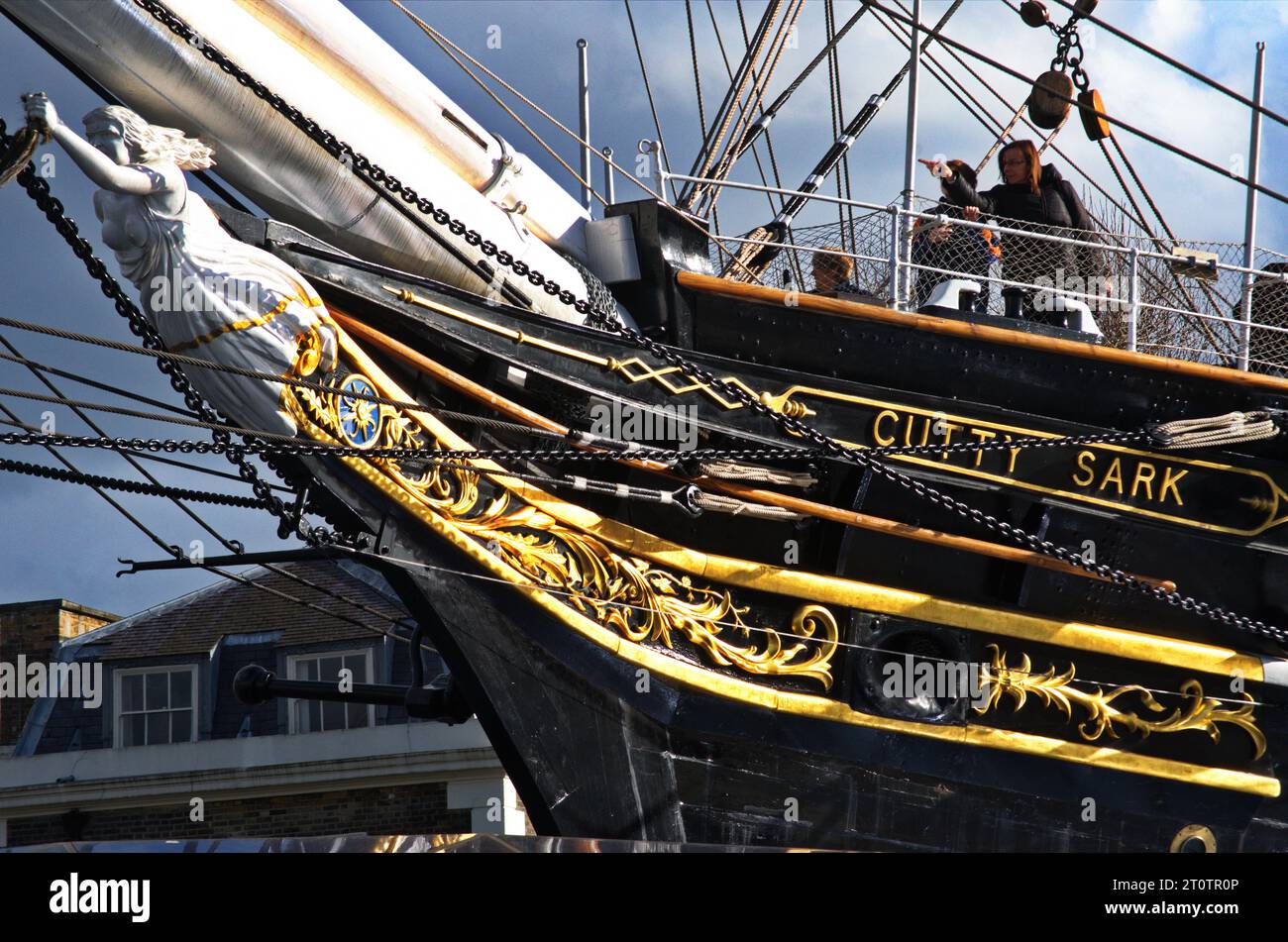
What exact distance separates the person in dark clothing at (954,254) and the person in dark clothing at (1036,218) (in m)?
0.13

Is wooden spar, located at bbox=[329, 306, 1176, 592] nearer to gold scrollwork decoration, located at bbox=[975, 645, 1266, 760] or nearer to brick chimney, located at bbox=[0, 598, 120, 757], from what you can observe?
gold scrollwork decoration, located at bbox=[975, 645, 1266, 760]

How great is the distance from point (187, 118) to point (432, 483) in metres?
1.84

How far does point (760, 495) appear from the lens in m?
7.81

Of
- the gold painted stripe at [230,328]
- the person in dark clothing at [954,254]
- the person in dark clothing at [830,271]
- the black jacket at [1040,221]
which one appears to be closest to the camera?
the gold painted stripe at [230,328]

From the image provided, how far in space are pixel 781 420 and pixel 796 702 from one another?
1.32 m

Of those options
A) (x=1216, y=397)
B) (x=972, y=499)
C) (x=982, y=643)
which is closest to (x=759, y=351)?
(x=972, y=499)

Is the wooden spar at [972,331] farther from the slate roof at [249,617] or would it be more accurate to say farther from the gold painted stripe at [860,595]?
the slate roof at [249,617]

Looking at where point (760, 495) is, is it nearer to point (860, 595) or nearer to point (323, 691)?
point (860, 595)

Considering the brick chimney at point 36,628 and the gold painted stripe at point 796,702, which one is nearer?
the gold painted stripe at point 796,702

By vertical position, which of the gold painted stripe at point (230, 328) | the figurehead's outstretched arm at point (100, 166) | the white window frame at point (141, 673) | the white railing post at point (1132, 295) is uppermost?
the figurehead's outstretched arm at point (100, 166)

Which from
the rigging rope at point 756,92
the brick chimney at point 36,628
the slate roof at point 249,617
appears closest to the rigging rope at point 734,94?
the rigging rope at point 756,92

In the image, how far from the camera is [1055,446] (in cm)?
828

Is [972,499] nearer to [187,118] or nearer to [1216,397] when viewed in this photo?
[1216,397]

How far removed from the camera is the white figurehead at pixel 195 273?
263 inches
